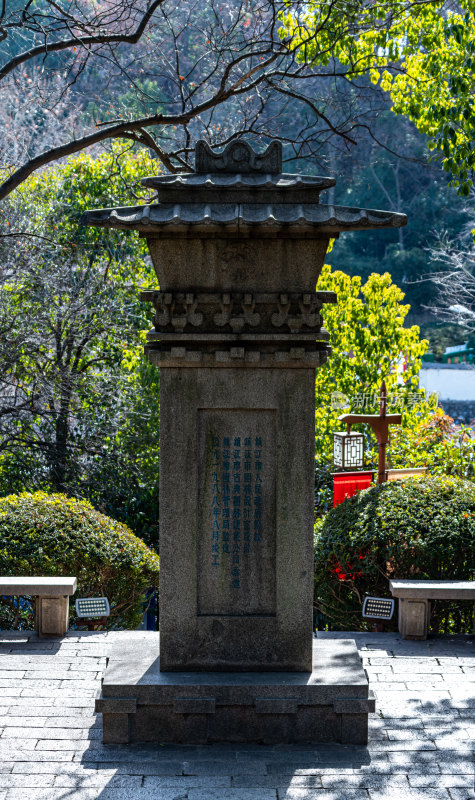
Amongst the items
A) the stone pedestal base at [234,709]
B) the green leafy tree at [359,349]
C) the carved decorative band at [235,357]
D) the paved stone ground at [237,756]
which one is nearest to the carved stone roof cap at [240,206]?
the carved decorative band at [235,357]

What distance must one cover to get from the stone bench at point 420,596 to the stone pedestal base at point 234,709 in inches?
73.4

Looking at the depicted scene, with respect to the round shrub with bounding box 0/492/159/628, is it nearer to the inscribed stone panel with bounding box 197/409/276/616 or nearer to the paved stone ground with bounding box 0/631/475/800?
the paved stone ground with bounding box 0/631/475/800

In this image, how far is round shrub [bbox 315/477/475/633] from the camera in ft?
23.7

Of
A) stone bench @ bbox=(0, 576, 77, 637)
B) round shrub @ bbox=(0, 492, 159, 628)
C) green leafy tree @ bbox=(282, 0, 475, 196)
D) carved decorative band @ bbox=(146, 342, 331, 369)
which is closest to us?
carved decorative band @ bbox=(146, 342, 331, 369)

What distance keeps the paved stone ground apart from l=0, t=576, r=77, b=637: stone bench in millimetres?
701

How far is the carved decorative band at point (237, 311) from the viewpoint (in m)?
5.05

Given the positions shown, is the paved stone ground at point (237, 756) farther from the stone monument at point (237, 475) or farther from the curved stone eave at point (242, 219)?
the curved stone eave at point (242, 219)

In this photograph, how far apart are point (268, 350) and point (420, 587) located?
2.85 metres

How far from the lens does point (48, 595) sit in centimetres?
672

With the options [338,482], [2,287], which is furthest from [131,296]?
[338,482]

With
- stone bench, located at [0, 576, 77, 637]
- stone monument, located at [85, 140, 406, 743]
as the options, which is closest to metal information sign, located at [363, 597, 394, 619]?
stone monument, located at [85, 140, 406, 743]

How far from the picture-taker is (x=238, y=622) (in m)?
5.23

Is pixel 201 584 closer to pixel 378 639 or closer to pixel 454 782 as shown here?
pixel 454 782

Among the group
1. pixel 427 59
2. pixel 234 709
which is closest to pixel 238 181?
pixel 234 709
